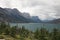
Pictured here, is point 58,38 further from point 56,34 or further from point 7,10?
point 7,10

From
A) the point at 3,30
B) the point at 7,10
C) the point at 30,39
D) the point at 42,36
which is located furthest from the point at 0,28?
the point at 7,10

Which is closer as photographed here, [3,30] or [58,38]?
[58,38]

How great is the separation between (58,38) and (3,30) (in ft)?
67.2

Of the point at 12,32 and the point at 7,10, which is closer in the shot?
the point at 12,32

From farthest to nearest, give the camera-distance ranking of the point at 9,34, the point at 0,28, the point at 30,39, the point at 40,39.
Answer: the point at 0,28
the point at 9,34
the point at 30,39
the point at 40,39

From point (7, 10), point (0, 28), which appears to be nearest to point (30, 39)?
point (0, 28)

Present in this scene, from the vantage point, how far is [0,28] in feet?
181

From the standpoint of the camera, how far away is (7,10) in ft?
643

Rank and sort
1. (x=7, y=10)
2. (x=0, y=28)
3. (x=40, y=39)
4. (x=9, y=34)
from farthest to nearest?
(x=7, y=10), (x=0, y=28), (x=9, y=34), (x=40, y=39)

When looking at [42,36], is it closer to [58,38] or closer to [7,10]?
[58,38]

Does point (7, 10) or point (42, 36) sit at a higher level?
point (7, 10)

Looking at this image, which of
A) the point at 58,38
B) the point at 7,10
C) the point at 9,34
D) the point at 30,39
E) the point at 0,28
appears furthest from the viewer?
the point at 7,10

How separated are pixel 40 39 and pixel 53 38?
381cm

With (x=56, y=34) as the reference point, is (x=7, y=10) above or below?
above
